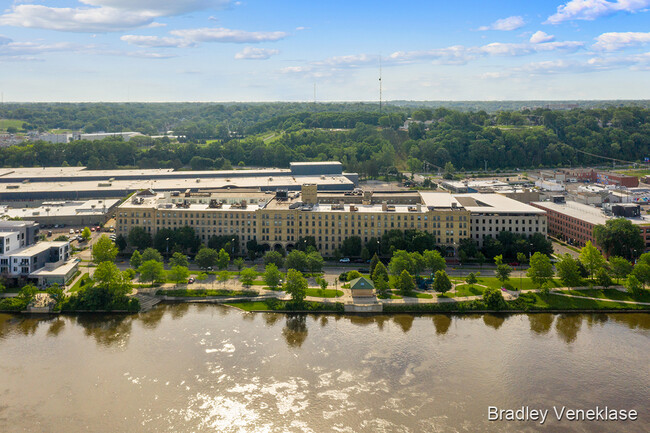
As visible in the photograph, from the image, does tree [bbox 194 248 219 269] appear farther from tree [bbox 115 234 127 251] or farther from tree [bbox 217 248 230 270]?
tree [bbox 115 234 127 251]

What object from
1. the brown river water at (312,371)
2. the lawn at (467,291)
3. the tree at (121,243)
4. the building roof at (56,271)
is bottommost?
the brown river water at (312,371)

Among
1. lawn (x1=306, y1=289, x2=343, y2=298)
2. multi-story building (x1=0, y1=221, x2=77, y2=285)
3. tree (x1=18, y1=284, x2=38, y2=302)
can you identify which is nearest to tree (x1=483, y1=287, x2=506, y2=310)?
lawn (x1=306, y1=289, x2=343, y2=298)

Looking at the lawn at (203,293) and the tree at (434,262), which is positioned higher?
the tree at (434,262)

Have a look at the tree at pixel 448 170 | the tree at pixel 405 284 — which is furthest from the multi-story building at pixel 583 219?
the tree at pixel 448 170

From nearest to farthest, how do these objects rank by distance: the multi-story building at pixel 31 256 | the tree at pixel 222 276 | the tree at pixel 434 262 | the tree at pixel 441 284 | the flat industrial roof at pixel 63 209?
the tree at pixel 441 284, the tree at pixel 222 276, the multi-story building at pixel 31 256, the tree at pixel 434 262, the flat industrial roof at pixel 63 209

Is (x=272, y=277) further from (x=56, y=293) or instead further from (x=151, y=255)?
(x=56, y=293)

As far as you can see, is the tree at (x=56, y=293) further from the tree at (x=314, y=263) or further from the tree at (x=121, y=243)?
the tree at (x=314, y=263)
